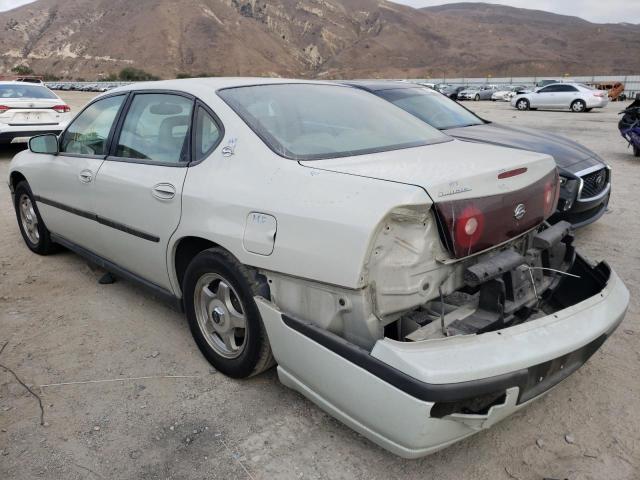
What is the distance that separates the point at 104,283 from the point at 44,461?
2.11 metres

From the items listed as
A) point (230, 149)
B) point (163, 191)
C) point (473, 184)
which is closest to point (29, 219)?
point (163, 191)

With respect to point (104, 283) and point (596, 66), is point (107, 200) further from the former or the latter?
point (596, 66)

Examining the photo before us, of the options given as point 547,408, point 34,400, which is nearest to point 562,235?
point 547,408

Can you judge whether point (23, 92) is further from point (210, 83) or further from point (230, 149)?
point (230, 149)

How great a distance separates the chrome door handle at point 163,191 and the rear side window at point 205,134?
23cm

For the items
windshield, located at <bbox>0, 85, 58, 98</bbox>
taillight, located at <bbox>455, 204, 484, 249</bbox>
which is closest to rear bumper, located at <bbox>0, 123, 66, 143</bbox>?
windshield, located at <bbox>0, 85, 58, 98</bbox>

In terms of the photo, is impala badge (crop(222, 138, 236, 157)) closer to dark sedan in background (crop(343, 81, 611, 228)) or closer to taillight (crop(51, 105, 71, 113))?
dark sedan in background (crop(343, 81, 611, 228))

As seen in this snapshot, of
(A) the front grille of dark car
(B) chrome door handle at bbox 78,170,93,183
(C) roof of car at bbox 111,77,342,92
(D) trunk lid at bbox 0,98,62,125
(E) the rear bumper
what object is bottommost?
(A) the front grille of dark car

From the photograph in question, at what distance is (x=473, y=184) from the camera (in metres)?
2.17

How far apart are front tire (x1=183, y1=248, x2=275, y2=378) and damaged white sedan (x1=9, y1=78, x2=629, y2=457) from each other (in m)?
0.01

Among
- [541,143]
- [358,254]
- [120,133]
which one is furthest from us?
[541,143]

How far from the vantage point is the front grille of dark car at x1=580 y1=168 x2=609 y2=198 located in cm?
502

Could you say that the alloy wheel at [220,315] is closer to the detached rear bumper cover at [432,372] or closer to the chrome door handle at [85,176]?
the detached rear bumper cover at [432,372]

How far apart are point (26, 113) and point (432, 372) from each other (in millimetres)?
10402
